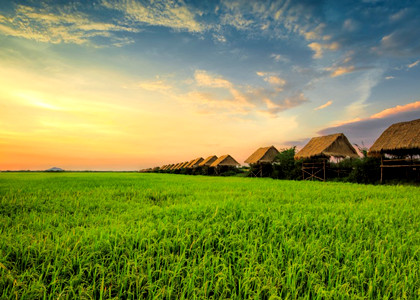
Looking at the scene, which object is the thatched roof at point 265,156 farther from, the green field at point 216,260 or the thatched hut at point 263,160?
the green field at point 216,260

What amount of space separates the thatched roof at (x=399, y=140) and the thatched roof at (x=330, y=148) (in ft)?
9.92

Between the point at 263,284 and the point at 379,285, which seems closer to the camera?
the point at 263,284

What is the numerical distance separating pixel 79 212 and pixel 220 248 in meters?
3.37

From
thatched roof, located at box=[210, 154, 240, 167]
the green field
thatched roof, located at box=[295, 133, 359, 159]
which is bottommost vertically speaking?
the green field

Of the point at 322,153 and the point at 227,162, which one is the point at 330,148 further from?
the point at 227,162

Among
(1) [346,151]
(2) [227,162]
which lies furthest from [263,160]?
(2) [227,162]

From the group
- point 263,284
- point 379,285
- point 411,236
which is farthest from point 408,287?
point 411,236

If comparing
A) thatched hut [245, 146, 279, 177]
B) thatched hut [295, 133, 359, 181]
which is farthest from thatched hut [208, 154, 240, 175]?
thatched hut [295, 133, 359, 181]

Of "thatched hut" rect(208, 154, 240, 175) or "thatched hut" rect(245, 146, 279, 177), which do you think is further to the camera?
"thatched hut" rect(208, 154, 240, 175)

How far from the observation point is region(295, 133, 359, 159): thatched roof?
1691 cm

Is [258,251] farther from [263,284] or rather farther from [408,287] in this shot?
[408,287]

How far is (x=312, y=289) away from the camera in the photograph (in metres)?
1.94

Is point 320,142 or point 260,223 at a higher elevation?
point 320,142

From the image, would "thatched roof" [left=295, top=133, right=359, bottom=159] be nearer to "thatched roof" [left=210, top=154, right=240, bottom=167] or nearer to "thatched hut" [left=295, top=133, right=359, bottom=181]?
"thatched hut" [left=295, top=133, right=359, bottom=181]
